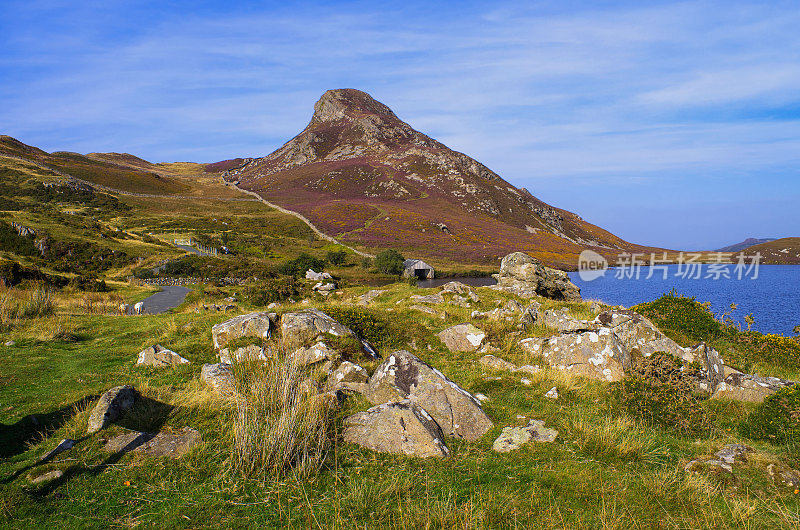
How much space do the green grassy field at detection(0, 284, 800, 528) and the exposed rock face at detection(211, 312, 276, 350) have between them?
2707mm

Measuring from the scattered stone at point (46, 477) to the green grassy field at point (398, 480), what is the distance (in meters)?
0.08

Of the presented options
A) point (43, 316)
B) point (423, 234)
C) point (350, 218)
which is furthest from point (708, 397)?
point (350, 218)

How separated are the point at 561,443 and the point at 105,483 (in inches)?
277

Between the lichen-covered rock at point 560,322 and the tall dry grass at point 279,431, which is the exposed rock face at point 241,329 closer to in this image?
the tall dry grass at point 279,431

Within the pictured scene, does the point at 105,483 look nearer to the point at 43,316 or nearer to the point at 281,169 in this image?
the point at 43,316

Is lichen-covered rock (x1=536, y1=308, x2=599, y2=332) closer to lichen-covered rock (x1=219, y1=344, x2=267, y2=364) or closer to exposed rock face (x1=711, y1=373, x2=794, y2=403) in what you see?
exposed rock face (x1=711, y1=373, x2=794, y2=403)

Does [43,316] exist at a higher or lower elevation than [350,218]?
lower

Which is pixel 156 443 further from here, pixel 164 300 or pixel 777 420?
pixel 164 300

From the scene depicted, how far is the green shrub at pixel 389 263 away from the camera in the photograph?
5962 centimetres

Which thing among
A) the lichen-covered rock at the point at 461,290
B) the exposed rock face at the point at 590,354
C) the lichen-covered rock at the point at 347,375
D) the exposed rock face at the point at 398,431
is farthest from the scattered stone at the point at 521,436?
the lichen-covered rock at the point at 461,290

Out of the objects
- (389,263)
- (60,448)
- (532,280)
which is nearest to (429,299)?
(532,280)

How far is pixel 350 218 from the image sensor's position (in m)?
102

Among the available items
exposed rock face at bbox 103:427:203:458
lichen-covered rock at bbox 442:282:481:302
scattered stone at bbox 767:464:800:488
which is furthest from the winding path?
scattered stone at bbox 767:464:800:488

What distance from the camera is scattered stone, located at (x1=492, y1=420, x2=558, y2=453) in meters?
7.04
